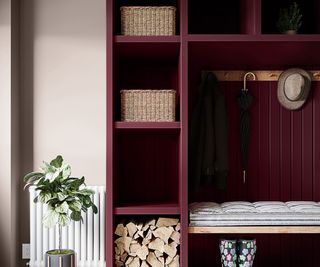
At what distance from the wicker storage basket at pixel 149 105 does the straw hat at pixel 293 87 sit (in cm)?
92

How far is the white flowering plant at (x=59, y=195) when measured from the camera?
3.76 m

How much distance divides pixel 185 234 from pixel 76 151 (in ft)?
3.76

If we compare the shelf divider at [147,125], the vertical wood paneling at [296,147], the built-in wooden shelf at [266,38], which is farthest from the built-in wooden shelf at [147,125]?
the vertical wood paneling at [296,147]

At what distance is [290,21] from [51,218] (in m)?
2.07

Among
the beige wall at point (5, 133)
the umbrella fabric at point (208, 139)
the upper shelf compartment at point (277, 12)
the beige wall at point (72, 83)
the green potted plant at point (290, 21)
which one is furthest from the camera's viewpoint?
the beige wall at point (72, 83)

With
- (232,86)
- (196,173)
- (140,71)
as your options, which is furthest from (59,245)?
(232,86)

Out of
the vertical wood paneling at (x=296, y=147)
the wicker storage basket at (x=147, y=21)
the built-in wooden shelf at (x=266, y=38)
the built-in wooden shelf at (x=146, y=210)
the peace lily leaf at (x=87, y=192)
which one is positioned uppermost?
the wicker storage basket at (x=147, y=21)

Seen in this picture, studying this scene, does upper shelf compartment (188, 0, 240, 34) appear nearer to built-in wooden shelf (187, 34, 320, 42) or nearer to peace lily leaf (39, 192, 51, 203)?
built-in wooden shelf (187, 34, 320, 42)

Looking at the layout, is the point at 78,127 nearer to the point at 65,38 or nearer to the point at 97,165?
the point at 97,165

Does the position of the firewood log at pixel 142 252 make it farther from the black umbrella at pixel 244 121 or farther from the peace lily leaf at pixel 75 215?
the black umbrella at pixel 244 121

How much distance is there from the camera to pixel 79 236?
4199mm

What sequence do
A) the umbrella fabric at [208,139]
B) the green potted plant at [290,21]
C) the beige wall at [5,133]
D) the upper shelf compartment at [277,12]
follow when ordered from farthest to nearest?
the upper shelf compartment at [277,12] → the beige wall at [5,133] → the umbrella fabric at [208,139] → the green potted plant at [290,21]

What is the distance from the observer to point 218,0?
422 cm

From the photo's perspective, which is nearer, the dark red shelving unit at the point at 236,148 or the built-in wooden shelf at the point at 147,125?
the built-in wooden shelf at the point at 147,125
